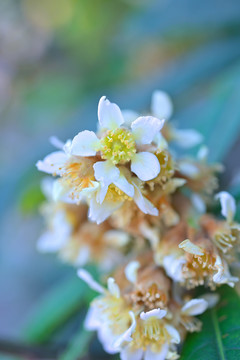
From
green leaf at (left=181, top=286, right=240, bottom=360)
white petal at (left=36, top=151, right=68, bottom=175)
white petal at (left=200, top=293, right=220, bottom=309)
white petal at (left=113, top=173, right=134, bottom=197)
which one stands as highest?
white petal at (left=36, top=151, right=68, bottom=175)

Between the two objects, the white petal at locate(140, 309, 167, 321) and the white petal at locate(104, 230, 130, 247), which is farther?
the white petal at locate(104, 230, 130, 247)

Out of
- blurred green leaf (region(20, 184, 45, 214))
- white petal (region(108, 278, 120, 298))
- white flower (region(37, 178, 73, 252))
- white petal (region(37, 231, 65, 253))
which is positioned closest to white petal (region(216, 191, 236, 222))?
white petal (region(108, 278, 120, 298))

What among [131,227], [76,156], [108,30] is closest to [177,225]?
[131,227]

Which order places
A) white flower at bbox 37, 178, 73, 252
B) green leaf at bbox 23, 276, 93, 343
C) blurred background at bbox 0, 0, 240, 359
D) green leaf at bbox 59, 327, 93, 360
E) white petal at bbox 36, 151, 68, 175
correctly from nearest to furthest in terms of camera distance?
white petal at bbox 36, 151, 68, 175
white flower at bbox 37, 178, 73, 252
green leaf at bbox 59, 327, 93, 360
green leaf at bbox 23, 276, 93, 343
blurred background at bbox 0, 0, 240, 359

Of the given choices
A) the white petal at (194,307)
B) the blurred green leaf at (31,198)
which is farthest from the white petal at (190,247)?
the blurred green leaf at (31,198)

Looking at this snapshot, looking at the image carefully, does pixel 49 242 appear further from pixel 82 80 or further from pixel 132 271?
pixel 82 80

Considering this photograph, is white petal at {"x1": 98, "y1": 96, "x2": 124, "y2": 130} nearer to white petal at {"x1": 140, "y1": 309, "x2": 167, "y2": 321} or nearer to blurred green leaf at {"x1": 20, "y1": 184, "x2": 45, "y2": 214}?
white petal at {"x1": 140, "y1": 309, "x2": 167, "y2": 321}
